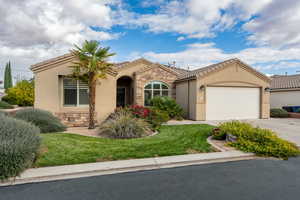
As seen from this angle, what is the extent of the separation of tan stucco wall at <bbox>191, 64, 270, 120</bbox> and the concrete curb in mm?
7100

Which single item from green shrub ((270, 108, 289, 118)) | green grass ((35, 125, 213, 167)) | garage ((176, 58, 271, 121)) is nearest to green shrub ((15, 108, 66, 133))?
green grass ((35, 125, 213, 167))

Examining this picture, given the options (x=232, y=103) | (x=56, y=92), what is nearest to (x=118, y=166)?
(x=56, y=92)

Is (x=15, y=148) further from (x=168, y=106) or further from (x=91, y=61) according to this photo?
(x=168, y=106)

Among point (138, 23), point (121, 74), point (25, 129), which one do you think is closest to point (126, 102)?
point (121, 74)

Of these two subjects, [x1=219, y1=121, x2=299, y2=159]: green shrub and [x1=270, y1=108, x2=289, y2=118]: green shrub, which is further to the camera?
[x1=270, y1=108, x2=289, y2=118]: green shrub

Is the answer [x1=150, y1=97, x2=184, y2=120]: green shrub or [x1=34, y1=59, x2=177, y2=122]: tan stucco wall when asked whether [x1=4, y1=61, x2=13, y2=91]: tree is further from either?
[x1=150, y1=97, x2=184, y2=120]: green shrub

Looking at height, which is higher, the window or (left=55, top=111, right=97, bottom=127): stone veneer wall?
the window

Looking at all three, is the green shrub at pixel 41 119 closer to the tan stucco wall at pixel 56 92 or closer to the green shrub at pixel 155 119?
the tan stucco wall at pixel 56 92

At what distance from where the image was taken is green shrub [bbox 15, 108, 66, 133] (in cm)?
757

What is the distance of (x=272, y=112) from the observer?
1468cm

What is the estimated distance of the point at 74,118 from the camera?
32.6ft

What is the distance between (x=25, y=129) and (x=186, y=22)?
537 inches

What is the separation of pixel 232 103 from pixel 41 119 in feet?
43.0

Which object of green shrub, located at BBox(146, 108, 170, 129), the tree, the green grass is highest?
the tree
